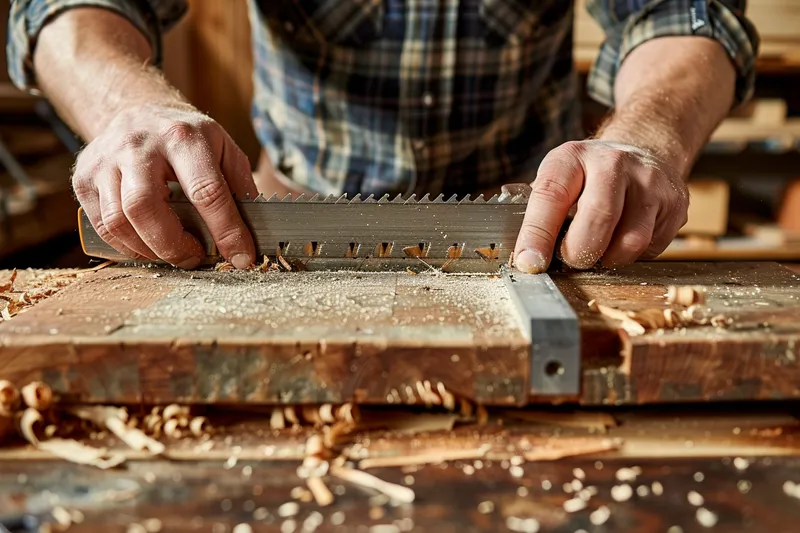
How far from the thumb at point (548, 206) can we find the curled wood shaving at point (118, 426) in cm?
65

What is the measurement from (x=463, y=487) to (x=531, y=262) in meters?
0.48

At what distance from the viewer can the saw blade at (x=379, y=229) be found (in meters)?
1.28

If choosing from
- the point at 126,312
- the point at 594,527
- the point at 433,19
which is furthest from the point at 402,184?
the point at 594,527

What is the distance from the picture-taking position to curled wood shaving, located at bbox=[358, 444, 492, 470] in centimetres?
90

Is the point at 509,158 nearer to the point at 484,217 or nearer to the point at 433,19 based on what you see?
the point at 433,19

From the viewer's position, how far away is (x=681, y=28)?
5.62ft

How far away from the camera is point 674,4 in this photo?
1730 mm

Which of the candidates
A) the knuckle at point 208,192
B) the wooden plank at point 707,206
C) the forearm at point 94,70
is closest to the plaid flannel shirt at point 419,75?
the forearm at point 94,70

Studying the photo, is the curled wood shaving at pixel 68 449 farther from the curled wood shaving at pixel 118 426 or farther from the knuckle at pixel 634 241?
the knuckle at pixel 634 241

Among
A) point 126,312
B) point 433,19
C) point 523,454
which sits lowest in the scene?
point 523,454

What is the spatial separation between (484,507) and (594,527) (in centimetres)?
12

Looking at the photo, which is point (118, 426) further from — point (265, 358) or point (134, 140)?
point (134, 140)

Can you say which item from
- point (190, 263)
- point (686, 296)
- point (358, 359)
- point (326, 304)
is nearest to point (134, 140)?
point (190, 263)

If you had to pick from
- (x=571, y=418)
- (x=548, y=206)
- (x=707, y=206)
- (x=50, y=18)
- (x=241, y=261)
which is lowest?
(x=707, y=206)
